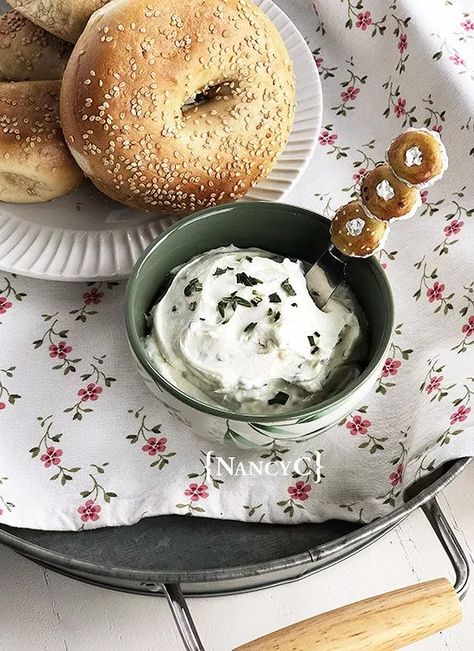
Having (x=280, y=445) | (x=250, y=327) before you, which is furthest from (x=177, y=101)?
(x=280, y=445)

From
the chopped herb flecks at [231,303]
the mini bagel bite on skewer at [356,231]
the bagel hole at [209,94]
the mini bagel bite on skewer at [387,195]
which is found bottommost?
the chopped herb flecks at [231,303]

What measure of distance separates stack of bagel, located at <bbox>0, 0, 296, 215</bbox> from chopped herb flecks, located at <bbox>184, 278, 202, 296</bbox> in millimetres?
160

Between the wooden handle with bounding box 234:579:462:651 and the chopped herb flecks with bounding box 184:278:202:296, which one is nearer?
the wooden handle with bounding box 234:579:462:651

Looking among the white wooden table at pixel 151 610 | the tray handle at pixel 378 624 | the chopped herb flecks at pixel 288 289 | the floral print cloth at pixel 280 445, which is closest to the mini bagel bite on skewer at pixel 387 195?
the chopped herb flecks at pixel 288 289

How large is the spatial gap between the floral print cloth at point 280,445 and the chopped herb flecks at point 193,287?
162 millimetres

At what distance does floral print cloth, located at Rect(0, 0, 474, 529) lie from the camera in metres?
0.93

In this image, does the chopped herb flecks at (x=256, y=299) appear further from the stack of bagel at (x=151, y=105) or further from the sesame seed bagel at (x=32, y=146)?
the sesame seed bagel at (x=32, y=146)

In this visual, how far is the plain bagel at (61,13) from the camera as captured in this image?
1.05 m

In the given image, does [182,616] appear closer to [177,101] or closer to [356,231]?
[356,231]

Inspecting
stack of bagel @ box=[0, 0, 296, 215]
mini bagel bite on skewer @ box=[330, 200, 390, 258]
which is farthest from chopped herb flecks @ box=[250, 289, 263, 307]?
stack of bagel @ box=[0, 0, 296, 215]

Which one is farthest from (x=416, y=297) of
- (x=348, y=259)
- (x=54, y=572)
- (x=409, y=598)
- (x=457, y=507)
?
(x=54, y=572)

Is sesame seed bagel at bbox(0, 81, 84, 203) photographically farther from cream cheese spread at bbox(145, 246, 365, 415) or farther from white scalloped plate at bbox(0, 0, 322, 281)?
cream cheese spread at bbox(145, 246, 365, 415)

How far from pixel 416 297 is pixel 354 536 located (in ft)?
1.21

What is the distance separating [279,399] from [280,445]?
0.09 metres
